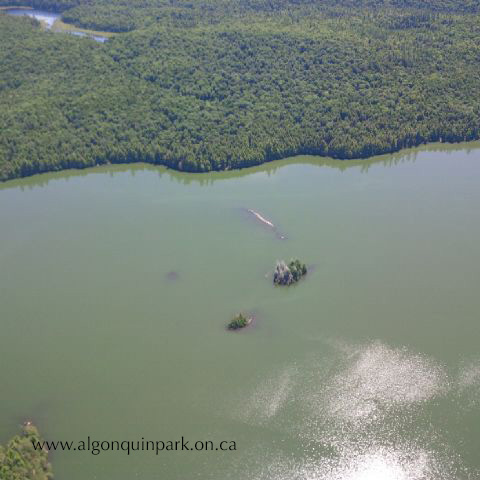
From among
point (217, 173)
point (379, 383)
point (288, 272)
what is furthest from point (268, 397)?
point (217, 173)

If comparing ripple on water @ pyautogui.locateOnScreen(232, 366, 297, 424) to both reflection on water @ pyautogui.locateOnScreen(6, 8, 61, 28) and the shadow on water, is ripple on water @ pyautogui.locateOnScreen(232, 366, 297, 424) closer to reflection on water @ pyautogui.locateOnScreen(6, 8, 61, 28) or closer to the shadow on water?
the shadow on water

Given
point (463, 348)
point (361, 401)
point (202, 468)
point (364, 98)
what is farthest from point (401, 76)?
point (202, 468)

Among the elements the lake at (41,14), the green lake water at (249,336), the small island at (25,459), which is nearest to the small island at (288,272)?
the green lake water at (249,336)

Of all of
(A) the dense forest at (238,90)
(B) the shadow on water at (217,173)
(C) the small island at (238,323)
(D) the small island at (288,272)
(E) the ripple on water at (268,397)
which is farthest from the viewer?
(A) the dense forest at (238,90)

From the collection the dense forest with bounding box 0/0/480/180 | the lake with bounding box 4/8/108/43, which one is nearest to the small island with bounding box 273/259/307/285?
the dense forest with bounding box 0/0/480/180

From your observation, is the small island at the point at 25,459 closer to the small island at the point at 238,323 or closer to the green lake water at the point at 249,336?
the green lake water at the point at 249,336

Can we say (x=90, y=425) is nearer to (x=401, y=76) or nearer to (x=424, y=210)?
(x=424, y=210)
